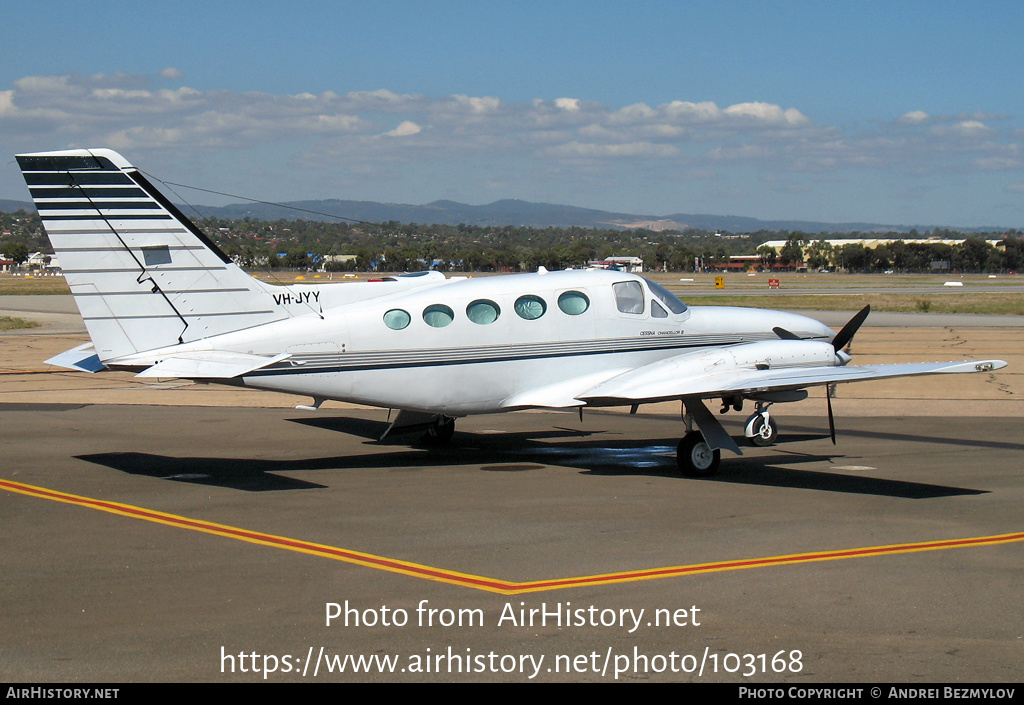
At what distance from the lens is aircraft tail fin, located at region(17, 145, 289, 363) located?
12758 millimetres

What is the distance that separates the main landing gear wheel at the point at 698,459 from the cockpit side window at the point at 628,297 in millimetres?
2394

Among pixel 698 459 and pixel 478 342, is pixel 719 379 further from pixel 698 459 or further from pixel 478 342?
pixel 478 342

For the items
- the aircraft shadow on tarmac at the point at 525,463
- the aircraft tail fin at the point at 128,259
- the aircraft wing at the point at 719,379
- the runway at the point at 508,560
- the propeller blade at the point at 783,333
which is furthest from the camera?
the propeller blade at the point at 783,333

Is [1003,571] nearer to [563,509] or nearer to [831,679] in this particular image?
[831,679]

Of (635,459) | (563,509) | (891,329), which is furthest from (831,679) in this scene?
(891,329)

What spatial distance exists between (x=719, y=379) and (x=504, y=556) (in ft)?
17.1

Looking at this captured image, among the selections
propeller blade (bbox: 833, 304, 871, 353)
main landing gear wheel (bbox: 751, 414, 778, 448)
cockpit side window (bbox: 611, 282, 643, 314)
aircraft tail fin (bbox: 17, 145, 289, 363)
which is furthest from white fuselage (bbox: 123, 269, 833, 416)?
propeller blade (bbox: 833, 304, 871, 353)

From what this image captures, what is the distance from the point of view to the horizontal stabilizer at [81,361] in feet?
43.7

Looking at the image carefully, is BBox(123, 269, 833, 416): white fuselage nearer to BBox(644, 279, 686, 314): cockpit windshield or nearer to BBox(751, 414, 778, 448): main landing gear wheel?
BBox(644, 279, 686, 314): cockpit windshield

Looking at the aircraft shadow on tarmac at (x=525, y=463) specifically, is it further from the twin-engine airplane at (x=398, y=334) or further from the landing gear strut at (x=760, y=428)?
the twin-engine airplane at (x=398, y=334)

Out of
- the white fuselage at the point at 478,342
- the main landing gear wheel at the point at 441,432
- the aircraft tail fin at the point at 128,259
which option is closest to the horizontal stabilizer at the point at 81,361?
the aircraft tail fin at the point at 128,259

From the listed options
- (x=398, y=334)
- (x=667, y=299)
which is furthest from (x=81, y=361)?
(x=667, y=299)

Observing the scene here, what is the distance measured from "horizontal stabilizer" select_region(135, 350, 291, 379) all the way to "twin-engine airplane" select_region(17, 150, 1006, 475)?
0.10 ft

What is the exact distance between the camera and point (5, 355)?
3117 centimetres
